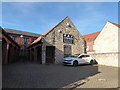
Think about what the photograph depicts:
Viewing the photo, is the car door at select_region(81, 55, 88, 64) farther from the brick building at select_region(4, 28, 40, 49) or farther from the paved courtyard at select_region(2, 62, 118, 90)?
the brick building at select_region(4, 28, 40, 49)

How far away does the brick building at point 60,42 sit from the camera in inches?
579

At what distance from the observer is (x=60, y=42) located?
16.0m

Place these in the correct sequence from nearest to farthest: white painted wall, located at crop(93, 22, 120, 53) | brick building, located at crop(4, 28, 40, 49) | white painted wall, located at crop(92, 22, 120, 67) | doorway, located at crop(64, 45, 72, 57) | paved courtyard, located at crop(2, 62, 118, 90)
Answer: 1. paved courtyard, located at crop(2, 62, 118, 90)
2. white painted wall, located at crop(92, 22, 120, 67)
3. doorway, located at crop(64, 45, 72, 57)
4. white painted wall, located at crop(93, 22, 120, 53)
5. brick building, located at crop(4, 28, 40, 49)

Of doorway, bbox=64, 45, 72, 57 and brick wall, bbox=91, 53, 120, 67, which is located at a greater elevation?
doorway, bbox=64, 45, 72, 57

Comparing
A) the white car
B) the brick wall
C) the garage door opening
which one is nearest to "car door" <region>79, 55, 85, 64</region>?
the white car

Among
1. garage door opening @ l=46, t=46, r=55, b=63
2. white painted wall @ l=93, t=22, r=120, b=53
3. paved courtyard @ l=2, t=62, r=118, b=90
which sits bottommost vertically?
paved courtyard @ l=2, t=62, r=118, b=90

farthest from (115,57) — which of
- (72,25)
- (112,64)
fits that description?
(72,25)

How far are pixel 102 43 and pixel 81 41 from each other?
348 inches

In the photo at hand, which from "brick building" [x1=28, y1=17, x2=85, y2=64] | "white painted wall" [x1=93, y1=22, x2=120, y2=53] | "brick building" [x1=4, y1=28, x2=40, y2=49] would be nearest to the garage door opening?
"brick building" [x1=28, y1=17, x2=85, y2=64]

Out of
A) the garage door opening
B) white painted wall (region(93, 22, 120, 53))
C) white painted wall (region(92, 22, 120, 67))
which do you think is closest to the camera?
white painted wall (region(92, 22, 120, 67))

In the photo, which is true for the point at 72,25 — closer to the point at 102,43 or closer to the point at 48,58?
the point at 48,58

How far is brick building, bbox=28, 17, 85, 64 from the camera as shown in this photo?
48.2ft

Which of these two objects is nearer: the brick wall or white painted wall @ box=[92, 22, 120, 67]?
the brick wall

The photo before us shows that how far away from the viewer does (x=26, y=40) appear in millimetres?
34781
